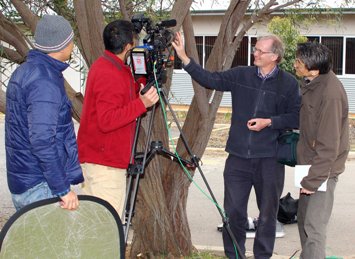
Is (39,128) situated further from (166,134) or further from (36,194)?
(166,134)

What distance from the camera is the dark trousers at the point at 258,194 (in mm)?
5195

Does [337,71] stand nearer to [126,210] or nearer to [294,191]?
[294,191]

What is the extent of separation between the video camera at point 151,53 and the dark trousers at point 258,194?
1.20 m

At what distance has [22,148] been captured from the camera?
12.0 feet

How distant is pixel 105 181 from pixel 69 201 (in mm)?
980

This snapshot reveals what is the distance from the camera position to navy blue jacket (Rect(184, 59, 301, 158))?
16.9 feet

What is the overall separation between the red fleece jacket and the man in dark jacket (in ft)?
4.46

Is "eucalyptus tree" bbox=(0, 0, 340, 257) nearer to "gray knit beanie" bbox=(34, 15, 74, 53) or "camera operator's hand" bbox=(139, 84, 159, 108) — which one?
"camera operator's hand" bbox=(139, 84, 159, 108)

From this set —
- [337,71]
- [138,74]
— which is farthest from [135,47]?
[337,71]

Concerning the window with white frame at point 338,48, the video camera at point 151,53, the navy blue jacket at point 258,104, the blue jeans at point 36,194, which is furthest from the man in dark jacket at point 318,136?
the window with white frame at point 338,48

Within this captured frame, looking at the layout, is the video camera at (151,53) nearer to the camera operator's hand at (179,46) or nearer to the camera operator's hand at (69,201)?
the camera operator's hand at (179,46)

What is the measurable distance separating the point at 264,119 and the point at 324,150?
2.07 feet

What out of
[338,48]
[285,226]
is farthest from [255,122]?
[338,48]

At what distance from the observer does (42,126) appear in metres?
3.49
